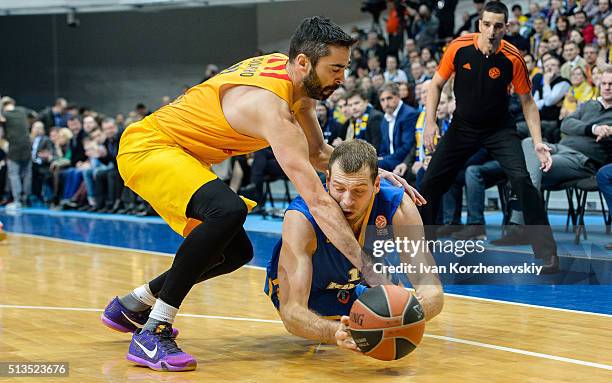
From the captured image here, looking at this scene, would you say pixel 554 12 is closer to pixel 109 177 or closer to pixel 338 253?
pixel 109 177

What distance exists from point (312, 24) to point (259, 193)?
848cm

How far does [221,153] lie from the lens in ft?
15.1

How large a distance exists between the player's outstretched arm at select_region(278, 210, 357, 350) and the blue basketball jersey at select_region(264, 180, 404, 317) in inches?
2.2

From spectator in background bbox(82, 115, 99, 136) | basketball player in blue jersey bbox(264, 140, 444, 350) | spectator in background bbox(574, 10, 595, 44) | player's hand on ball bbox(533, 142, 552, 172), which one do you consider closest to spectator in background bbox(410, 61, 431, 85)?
spectator in background bbox(574, 10, 595, 44)

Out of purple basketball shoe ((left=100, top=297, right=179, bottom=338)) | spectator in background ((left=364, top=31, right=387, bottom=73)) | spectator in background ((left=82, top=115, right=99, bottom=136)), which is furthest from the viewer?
spectator in background ((left=364, top=31, right=387, bottom=73))

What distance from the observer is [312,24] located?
13.7 feet

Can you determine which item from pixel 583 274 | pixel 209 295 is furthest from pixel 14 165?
pixel 583 274

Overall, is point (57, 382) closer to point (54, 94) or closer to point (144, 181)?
point (144, 181)

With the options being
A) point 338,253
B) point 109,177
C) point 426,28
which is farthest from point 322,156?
point 426,28

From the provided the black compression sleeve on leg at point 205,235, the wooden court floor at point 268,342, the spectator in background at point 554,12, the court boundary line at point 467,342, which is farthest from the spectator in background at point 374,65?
the black compression sleeve on leg at point 205,235

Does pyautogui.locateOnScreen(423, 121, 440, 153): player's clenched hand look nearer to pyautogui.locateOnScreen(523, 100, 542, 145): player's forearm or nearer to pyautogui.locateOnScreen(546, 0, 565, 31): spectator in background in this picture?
pyautogui.locateOnScreen(523, 100, 542, 145): player's forearm

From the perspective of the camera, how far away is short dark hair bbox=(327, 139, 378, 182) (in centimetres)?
411

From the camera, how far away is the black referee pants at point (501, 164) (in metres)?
7.23

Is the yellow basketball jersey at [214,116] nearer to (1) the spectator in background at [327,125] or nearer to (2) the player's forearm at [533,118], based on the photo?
(2) the player's forearm at [533,118]
